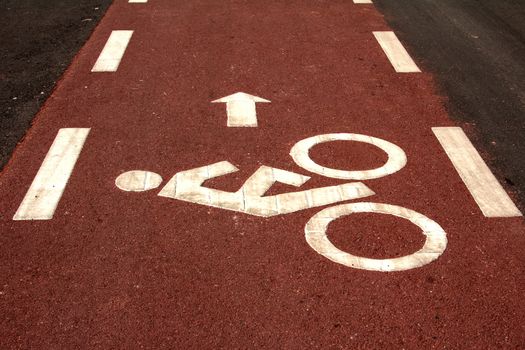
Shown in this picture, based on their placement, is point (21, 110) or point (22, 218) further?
point (21, 110)

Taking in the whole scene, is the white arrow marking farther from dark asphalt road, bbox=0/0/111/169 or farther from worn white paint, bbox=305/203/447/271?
dark asphalt road, bbox=0/0/111/169

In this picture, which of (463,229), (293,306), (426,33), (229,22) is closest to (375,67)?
(426,33)

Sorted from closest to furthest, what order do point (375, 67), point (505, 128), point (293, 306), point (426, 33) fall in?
1. point (293, 306)
2. point (505, 128)
3. point (375, 67)
4. point (426, 33)

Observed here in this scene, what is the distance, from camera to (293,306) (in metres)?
4.57

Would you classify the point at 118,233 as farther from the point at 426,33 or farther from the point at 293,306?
the point at 426,33

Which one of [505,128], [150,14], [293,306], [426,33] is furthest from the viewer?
[150,14]

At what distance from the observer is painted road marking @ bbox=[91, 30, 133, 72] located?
8375 millimetres

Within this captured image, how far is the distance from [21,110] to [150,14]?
373 centimetres

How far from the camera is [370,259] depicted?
5047 millimetres

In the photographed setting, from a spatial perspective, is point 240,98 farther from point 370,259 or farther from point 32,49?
point 32,49

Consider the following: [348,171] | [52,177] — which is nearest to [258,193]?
[348,171]

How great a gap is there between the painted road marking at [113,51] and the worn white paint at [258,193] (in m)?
2.94

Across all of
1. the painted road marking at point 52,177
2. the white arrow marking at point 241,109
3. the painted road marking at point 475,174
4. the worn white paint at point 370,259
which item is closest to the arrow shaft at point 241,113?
the white arrow marking at point 241,109

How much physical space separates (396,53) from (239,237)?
185 inches
